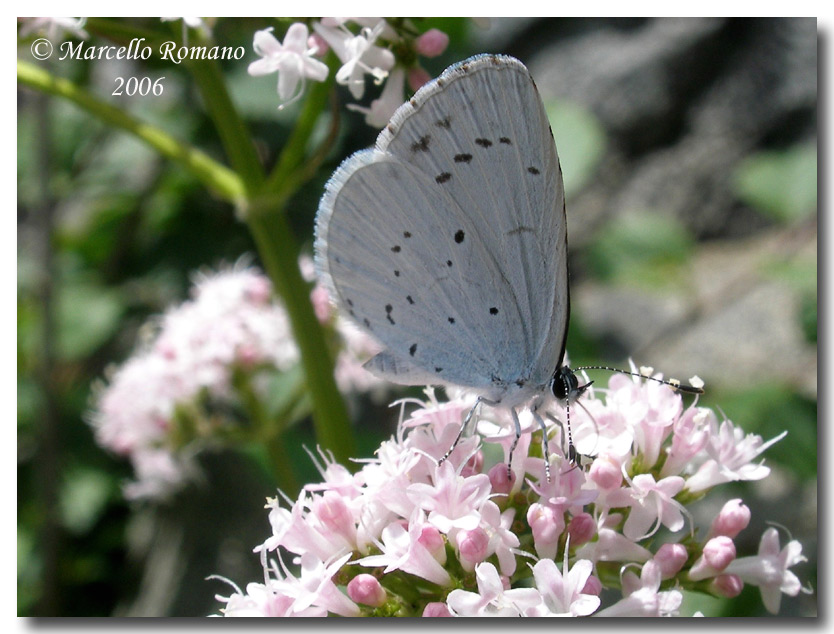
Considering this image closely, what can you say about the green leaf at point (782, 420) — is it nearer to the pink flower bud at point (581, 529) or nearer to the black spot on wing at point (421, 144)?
the pink flower bud at point (581, 529)

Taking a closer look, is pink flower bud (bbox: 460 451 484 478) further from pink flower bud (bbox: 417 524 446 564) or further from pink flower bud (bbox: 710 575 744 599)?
pink flower bud (bbox: 710 575 744 599)

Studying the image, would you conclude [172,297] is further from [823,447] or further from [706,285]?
[823,447]

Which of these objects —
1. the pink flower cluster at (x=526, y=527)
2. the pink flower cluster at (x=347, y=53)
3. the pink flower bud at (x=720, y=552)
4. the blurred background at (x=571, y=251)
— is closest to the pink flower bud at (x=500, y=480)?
the pink flower cluster at (x=526, y=527)

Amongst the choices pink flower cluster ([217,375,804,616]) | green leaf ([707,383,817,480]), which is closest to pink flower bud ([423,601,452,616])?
pink flower cluster ([217,375,804,616])

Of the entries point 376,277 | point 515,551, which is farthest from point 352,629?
point 376,277

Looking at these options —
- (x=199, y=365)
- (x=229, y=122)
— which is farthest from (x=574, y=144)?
(x=229, y=122)

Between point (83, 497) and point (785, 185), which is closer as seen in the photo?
point (785, 185)

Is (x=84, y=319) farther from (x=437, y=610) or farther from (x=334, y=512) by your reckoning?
(x=437, y=610)
